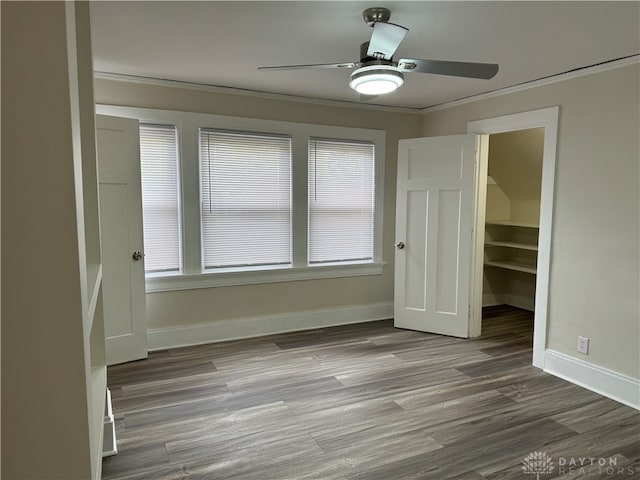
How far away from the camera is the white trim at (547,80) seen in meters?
2.89

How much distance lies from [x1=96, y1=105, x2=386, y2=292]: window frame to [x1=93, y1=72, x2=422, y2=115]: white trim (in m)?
0.22

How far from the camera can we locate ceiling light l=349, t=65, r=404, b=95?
2.20m

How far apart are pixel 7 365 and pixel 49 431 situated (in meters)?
0.14

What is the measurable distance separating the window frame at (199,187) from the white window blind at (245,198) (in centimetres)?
7

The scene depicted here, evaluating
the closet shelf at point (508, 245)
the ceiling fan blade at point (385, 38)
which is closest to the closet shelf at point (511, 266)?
the closet shelf at point (508, 245)

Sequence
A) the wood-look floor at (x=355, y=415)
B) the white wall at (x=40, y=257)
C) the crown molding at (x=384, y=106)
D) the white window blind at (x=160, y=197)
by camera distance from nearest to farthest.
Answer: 1. the white wall at (x=40, y=257)
2. the wood-look floor at (x=355, y=415)
3. the crown molding at (x=384, y=106)
4. the white window blind at (x=160, y=197)

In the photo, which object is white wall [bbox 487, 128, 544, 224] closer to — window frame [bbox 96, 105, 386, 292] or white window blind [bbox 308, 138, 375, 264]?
window frame [bbox 96, 105, 386, 292]

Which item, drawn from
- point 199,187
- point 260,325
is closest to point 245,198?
point 199,187

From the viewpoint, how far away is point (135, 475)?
215 centimetres

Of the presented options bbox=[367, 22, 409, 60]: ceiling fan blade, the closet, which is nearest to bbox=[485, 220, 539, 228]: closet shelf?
the closet

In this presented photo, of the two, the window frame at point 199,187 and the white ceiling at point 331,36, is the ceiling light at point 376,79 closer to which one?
the white ceiling at point 331,36

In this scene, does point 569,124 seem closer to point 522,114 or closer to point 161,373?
point 522,114

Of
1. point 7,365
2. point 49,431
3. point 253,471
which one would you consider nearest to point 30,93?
point 7,365

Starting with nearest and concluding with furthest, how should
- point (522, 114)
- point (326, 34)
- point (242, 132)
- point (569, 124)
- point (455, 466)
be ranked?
point (455, 466)
point (326, 34)
point (569, 124)
point (522, 114)
point (242, 132)
